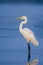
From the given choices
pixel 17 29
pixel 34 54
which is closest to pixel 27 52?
pixel 34 54

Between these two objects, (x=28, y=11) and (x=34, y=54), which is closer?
(x=34, y=54)

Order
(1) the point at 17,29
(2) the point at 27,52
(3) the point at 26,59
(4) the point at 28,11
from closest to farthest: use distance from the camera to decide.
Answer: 1. (3) the point at 26,59
2. (2) the point at 27,52
3. (1) the point at 17,29
4. (4) the point at 28,11

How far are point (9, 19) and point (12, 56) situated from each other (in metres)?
0.96

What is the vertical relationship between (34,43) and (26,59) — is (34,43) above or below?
above

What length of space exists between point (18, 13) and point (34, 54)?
103cm

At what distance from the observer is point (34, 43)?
3.12 metres

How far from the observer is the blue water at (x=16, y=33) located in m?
2.88

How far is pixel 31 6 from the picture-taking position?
12.8 ft

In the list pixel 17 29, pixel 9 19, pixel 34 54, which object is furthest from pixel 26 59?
pixel 9 19

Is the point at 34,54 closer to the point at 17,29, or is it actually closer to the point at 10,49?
the point at 10,49

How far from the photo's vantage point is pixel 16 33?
3.54m

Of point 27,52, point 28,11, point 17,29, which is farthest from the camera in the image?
point 28,11

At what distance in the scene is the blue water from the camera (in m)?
2.88

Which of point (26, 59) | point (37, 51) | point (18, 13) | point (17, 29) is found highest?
point (18, 13)
